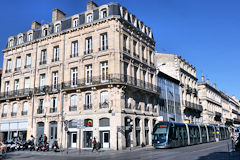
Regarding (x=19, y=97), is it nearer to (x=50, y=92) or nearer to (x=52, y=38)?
(x=50, y=92)

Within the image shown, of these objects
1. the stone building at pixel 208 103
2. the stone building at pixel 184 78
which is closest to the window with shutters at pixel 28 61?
the stone building at pixel 184 78

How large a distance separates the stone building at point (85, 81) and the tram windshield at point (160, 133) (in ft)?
9.27

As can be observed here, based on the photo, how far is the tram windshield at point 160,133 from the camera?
22.7 metres

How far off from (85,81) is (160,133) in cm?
1032

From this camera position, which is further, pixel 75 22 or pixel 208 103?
pixel 208 103

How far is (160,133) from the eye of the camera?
23.0 meters

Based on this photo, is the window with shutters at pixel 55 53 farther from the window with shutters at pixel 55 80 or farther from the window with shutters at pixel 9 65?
the window with shutters at pixel 9 65

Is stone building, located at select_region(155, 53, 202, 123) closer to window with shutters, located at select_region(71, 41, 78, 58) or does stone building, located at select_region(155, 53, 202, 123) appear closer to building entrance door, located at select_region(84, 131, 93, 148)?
window with shutters, located at select_region(71, 41, 78, 58)

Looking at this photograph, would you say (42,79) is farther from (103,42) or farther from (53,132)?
(103,42)

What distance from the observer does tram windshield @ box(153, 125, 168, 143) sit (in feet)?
74.4

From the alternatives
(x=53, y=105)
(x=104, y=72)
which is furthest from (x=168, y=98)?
(x=53, y=105)

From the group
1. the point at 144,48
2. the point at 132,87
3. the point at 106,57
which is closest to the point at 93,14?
the point at 106,57

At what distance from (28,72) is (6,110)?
6311mm

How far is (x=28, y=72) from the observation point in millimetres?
32688
